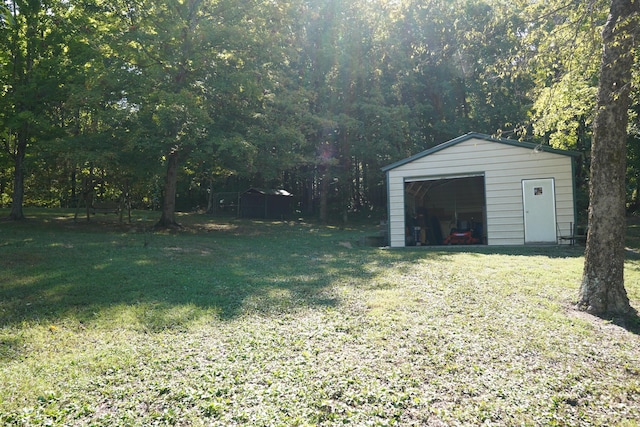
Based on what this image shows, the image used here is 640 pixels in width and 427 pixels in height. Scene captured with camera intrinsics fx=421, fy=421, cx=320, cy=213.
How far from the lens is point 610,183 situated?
493 cm

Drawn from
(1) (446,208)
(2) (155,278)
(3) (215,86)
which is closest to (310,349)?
(2) (155,278)

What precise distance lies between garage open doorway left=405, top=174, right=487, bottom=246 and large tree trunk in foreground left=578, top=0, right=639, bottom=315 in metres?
9.95

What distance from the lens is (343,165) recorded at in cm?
2523

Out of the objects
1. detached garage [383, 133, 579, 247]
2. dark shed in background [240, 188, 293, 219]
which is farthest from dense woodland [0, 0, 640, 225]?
dark shed in background [240, 188, 293, 219]

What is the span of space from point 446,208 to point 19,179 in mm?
17384

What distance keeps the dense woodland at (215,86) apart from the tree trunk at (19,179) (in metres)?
0.05

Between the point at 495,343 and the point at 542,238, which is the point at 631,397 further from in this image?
the point at 542,238

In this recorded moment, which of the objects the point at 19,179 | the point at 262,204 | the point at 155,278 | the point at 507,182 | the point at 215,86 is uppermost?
the point at 215,86

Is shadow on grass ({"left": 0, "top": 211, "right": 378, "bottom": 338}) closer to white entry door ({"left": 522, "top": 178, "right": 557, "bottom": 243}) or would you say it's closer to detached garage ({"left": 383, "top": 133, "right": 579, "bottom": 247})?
detached garage ({"left": 383, "top": 133, "right": 579, "bottom": 247})

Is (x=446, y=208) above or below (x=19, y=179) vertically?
below

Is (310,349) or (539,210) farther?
(539,210)

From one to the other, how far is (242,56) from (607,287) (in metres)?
14.3

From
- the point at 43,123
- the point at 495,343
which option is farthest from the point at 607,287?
the point at 43,123

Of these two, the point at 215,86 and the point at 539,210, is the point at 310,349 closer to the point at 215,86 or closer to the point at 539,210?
the point at 539,210
